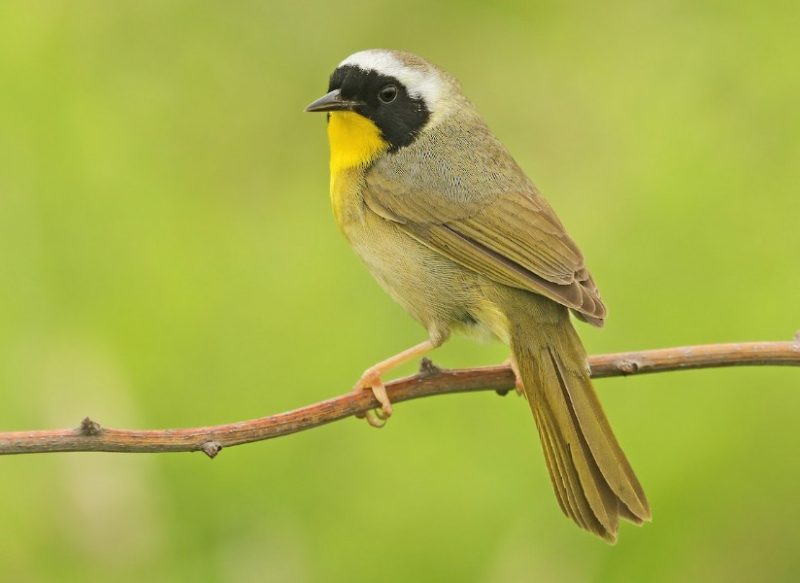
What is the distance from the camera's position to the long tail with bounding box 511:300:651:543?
13.2 ft

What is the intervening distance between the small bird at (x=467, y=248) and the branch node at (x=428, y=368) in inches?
5.4

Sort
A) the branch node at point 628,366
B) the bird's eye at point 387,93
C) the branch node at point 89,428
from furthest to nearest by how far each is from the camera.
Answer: the bird's eye at point 387,93
the branch node at point 628,366
the branch node at point 89,428

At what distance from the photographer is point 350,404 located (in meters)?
3.74

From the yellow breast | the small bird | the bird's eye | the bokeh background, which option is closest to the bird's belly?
the small bird

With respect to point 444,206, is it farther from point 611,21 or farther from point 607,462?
point 611,21

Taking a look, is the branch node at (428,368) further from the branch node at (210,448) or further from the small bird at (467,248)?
the branch node at (210,448)

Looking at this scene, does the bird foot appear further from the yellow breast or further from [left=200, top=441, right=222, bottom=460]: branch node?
[left=200, top=441, right=222, bottom=460]: branch node

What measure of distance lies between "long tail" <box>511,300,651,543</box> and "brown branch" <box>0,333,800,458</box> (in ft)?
0.26

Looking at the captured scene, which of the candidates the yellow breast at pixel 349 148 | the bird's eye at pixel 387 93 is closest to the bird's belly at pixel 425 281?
the yellow breast at pixel 349 148

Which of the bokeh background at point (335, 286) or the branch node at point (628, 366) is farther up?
the bokeh background at point (335, 286)

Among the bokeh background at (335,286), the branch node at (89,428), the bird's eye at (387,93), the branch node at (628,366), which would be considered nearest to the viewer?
the branch node at (89,428)

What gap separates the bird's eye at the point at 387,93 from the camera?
4.57 meters

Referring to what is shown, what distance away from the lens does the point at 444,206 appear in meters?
4.55

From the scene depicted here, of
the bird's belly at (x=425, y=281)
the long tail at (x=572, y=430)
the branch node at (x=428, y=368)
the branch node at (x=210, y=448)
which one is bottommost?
the long tail at (x=572, y=430)
